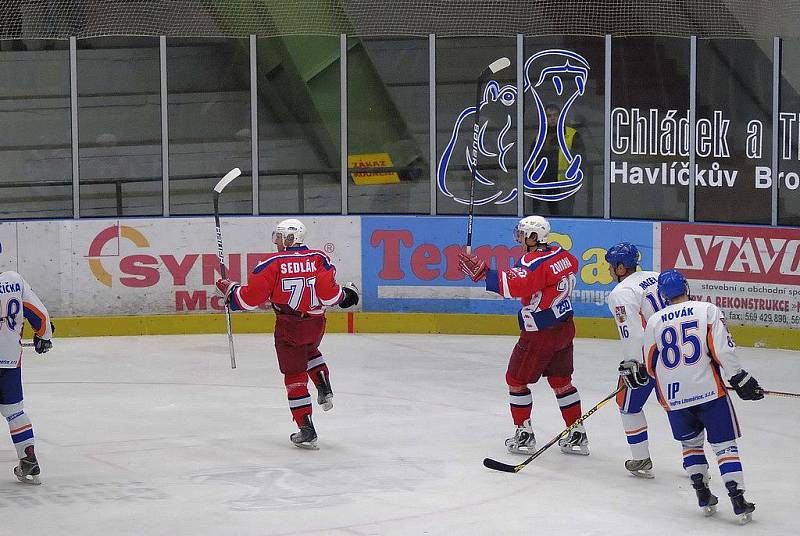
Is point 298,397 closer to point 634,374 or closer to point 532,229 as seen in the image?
point 532,229

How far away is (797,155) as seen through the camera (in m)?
11.5

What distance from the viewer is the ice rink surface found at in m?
6.29

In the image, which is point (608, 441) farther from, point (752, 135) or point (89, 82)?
point (89, 82)

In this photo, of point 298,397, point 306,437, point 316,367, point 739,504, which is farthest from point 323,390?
point 739,504

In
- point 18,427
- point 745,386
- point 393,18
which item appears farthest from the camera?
point 393,18

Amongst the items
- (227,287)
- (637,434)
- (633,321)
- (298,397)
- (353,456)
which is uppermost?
(227,287)

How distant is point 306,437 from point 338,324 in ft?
14.8

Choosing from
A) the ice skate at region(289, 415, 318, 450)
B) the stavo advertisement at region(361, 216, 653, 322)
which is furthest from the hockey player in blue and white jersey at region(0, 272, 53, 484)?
the stavo advertisement at region(361, 216, 653, 322)

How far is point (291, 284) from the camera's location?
7.86 metres

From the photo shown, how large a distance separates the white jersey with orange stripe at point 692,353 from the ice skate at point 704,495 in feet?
1.17

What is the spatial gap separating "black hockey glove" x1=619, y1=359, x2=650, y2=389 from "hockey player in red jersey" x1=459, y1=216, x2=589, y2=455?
905 millimetres

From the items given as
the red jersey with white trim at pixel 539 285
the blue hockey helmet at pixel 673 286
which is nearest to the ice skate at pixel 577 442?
the red jersey with white trim at pixel 539 285

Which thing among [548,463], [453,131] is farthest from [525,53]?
[548,463]

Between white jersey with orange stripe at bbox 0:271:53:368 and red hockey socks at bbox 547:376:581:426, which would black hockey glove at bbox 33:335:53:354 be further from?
red hockey socks at bbox 547:376:581:426
